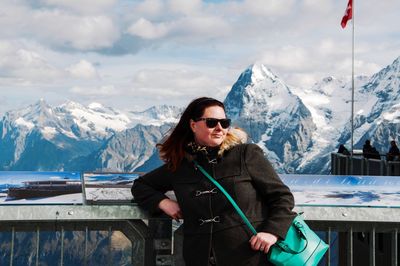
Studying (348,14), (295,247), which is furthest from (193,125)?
(348,14)

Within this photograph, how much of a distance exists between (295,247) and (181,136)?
1.22 m

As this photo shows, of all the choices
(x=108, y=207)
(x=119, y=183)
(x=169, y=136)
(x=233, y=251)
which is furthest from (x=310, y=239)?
(x=119, y=183)

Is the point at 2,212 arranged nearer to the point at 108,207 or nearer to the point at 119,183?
the point at 108,207

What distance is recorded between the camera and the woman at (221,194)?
4.67 meters

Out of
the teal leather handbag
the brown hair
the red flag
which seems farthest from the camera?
the red flag

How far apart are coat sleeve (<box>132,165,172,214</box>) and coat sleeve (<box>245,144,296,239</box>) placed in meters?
0.70

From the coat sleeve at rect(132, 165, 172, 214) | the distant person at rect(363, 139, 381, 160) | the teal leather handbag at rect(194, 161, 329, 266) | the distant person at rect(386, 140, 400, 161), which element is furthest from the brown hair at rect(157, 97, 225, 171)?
the distant person at rect(363, 139, 381, 160)

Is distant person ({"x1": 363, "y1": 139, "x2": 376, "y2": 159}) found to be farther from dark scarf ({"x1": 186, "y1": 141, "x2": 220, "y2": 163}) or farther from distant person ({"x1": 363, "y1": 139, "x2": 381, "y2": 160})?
dark scarf ({"x1": 186, "y1": 141, "x2": 220, "y2": 163})

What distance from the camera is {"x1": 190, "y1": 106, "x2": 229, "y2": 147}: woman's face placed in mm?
4816

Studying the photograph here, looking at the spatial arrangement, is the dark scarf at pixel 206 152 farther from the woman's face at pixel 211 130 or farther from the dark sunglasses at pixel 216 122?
the dark sunglasses at pixel 216 122

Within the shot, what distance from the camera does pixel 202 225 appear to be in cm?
475

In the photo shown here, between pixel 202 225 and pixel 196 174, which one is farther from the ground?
pixel 196 174

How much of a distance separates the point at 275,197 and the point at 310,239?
0.38 metres

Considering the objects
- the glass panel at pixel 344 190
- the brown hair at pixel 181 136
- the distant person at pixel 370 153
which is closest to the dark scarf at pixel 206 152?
the brown hair at pixel 181 136
